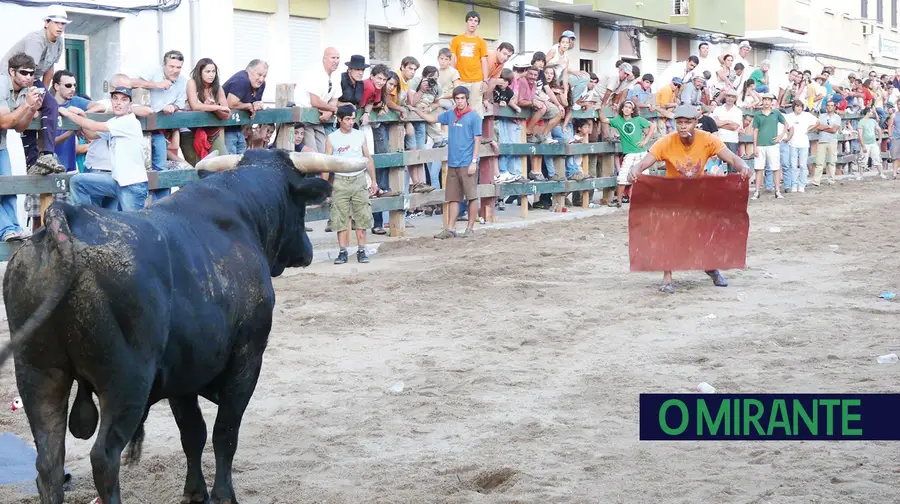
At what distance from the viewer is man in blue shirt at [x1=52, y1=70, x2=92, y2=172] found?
12.0 m

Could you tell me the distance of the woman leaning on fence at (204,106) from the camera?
1315cm

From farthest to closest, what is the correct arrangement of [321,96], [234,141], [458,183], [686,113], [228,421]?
[458,183] < [321,96] < [234,141] < [686,113] < [228,421]

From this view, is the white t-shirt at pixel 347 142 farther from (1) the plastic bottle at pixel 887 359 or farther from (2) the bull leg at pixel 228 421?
(2) the bull leg at pixel 228 421

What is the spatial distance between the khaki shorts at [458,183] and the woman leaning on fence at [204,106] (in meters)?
3.76

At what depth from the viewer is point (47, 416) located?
4.65 metres

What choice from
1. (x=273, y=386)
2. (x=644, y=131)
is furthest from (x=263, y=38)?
(x=273, y=386)

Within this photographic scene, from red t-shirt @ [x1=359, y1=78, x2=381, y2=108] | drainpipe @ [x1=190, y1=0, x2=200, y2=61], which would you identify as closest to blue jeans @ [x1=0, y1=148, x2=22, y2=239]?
red t-shirt @ [x1=359, y1=78, x2=381, y2=108]

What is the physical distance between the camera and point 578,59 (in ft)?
104

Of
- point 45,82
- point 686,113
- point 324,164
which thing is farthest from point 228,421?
point 45,82

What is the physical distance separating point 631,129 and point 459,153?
21.1 feet

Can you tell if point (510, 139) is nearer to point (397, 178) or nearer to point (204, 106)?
point (397, 178)

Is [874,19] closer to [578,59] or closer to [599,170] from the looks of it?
[578,59]

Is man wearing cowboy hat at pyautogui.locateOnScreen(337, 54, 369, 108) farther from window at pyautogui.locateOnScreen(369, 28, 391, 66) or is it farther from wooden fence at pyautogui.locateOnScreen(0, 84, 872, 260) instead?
window at pyautogui.locateOnScreen(369, 28, 391, 66)

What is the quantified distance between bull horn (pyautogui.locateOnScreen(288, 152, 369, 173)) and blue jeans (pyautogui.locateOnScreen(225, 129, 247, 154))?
755cm
